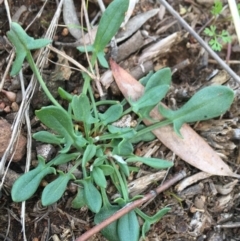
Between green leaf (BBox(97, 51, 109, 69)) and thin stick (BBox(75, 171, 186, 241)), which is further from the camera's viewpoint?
green leaf (BBox(97, 51, 109, 69))

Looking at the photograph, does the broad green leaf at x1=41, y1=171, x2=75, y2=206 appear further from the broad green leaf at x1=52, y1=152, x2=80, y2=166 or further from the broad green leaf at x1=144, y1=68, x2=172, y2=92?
the broad green leaf at x1=144, y1=68, x2=172, y2=92

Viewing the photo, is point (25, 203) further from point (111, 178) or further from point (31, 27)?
point (31, 27)

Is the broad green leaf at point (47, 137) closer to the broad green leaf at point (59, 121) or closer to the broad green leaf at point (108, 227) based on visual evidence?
the broad green leaf at point (59, 121)

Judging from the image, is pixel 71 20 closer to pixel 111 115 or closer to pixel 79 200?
pixel 111 115

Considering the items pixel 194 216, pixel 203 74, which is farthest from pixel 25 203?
pixel 203 74

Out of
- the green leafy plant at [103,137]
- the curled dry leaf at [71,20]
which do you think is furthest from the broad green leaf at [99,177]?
the curled dry leaf at [71,20]

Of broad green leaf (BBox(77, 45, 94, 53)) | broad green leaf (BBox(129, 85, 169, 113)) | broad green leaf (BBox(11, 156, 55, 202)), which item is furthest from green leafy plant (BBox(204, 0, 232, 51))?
broad green leaf (BBox(11, 156, 55, 202))
